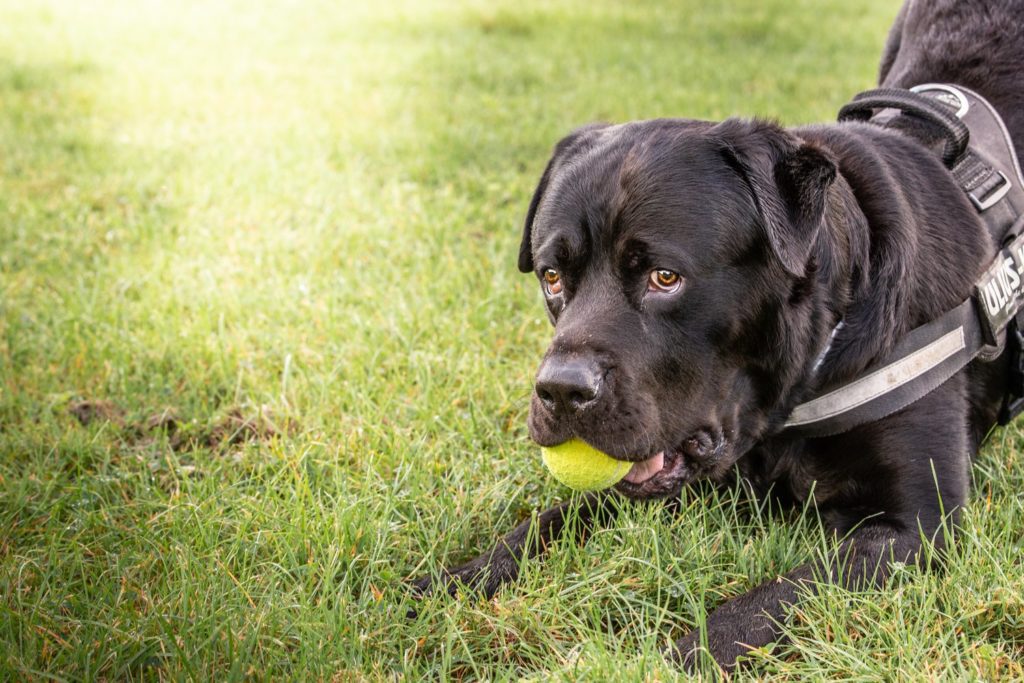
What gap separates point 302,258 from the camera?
15.6ft

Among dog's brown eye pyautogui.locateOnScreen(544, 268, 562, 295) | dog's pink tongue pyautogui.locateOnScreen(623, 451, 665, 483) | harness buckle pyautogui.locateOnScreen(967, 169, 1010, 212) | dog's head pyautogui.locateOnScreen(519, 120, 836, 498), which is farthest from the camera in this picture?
harness buckle pyautogui.locateOnScreen(967, 169, 1010, 212)

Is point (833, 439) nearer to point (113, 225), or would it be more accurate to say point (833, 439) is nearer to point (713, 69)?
point (113, 225)

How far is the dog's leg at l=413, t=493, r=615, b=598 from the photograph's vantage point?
8.39 ft

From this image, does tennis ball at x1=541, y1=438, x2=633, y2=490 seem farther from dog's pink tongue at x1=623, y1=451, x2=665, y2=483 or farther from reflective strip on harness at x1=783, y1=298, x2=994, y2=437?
reflective strip on harness at x1=783, y1=298, x2=994, y2=437

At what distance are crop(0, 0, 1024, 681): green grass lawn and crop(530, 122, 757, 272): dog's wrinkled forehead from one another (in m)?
0.75

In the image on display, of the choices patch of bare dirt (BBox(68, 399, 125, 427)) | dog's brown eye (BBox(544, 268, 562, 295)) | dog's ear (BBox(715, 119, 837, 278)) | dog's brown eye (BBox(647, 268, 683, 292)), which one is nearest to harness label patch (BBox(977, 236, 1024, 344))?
dog's ear (BBox(715, 119, 837, 278))

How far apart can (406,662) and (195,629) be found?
488 millimetres

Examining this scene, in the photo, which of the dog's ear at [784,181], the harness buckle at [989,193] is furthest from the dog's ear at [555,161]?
the harness buckle at [989,193]

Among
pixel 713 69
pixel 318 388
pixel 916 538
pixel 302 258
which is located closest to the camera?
pixel 916 538

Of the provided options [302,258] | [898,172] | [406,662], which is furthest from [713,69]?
[406,662]

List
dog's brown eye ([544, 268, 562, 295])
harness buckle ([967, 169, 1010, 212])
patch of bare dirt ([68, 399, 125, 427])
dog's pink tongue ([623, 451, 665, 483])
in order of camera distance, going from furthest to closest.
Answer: patch of bare dirt ([68, 399, 125, 427]) < harness buckle ([967, 169, 1010, 212]) < dog's brown eye ([544, 268, 562, 295]) < dog's pink tongue ([623, 451, 665, 483])

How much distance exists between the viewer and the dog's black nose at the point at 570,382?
2.32 meters

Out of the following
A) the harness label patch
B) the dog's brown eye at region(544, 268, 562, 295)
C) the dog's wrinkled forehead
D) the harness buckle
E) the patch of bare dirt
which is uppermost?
the dog's wrinkled forehead

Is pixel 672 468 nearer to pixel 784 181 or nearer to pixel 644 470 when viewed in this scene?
pixel 644 470
